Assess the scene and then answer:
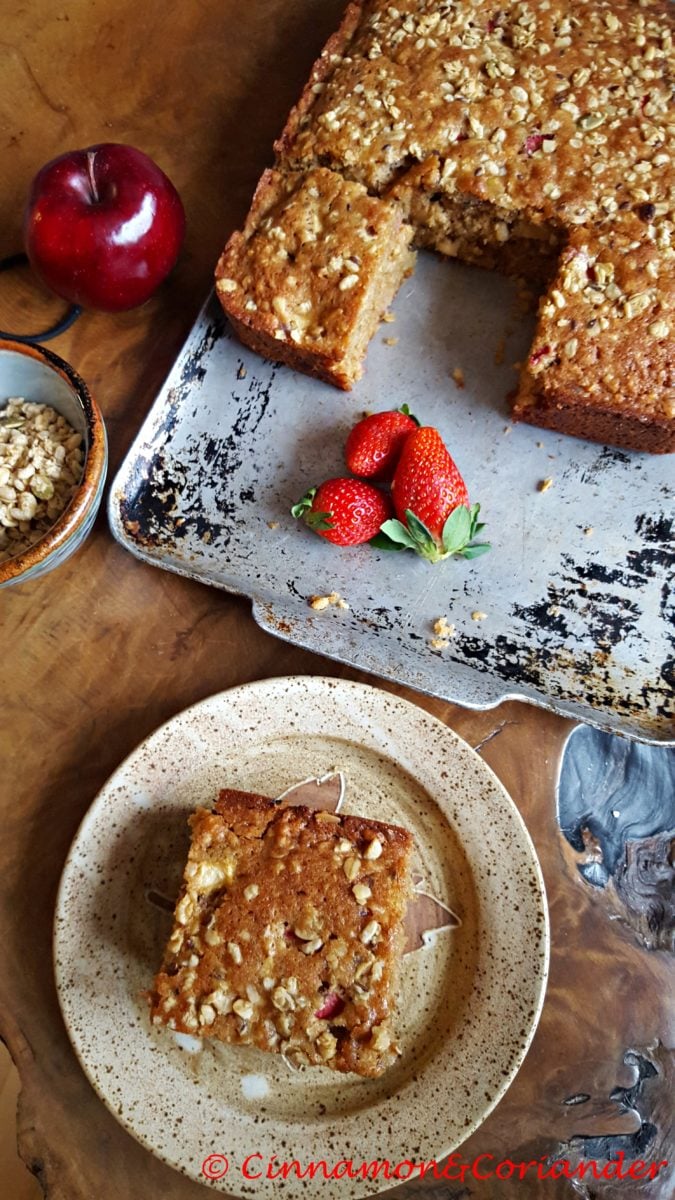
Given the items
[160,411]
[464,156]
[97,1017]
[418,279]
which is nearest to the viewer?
[97,1017]

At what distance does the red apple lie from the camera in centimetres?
198

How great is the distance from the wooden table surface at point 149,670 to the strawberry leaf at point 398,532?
353 millimetres

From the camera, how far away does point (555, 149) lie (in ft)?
6.55

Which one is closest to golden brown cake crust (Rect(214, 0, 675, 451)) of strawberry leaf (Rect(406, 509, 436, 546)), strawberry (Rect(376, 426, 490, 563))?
strawberry (Rect(376, 426, 490, 563))

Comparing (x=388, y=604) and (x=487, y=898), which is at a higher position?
(x=388, y=604)

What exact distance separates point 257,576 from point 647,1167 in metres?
1.54

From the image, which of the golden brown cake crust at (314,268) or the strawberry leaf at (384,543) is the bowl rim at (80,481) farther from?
the strawberry leaf at (384,543)

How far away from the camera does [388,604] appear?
2.09 metres

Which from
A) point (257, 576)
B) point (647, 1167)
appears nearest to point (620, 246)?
point (257, 576)

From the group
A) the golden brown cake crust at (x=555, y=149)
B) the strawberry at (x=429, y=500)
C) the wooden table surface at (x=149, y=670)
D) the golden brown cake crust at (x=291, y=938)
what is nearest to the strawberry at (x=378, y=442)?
the strawberry at (x=429, y=500)

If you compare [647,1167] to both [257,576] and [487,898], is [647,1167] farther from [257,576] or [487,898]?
[257,576]

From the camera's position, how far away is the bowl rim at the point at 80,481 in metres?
1.87

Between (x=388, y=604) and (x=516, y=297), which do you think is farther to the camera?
(x=516, y=297)

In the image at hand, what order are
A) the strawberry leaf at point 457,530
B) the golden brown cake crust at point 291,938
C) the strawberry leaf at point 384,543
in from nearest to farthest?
1. the golden brown cake crust at point 291,938
2. the strawberry leaf at point 457,530
3. the strawberry leaf at point 384,543
